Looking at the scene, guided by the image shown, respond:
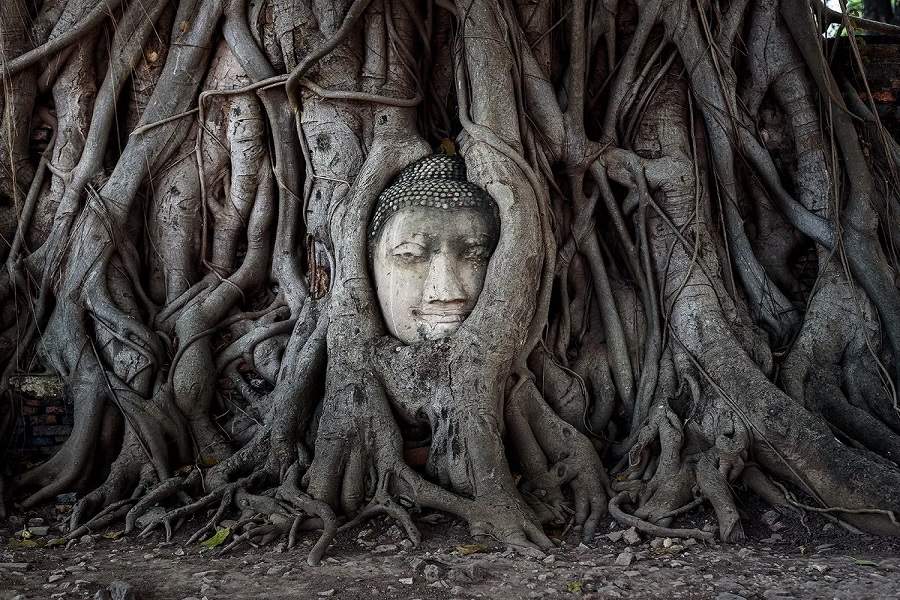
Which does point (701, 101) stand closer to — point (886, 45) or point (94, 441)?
point (886, 45)

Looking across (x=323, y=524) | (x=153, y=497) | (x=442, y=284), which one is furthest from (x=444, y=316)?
(x=153, y=497)

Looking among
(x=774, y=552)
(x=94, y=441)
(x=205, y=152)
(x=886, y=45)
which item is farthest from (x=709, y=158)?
(x=94, y=441)

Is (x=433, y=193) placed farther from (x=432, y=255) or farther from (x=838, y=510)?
(x=838, y=510)

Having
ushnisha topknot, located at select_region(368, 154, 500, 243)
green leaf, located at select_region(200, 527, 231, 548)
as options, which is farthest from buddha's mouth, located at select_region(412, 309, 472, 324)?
green leaf, located at select_region(200, 527, 231, 548)

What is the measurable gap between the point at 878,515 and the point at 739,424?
1.89ft

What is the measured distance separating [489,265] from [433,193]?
41cm

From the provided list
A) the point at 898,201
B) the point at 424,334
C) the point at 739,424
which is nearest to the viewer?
the point at 739,424

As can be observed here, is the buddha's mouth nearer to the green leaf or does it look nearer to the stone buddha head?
the stone buddha head

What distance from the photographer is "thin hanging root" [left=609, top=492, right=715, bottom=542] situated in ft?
8.95

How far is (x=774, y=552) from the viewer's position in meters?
2.64

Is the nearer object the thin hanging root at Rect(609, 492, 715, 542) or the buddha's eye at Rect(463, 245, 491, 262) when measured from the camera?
the thin hanging root at Rect(609, 492, 715, 542)

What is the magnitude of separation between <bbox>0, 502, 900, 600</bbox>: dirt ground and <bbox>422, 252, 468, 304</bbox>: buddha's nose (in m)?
0.91

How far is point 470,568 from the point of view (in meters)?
2.44

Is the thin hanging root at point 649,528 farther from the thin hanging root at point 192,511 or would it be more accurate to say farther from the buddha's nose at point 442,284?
the thin hanging root at point 192,511
